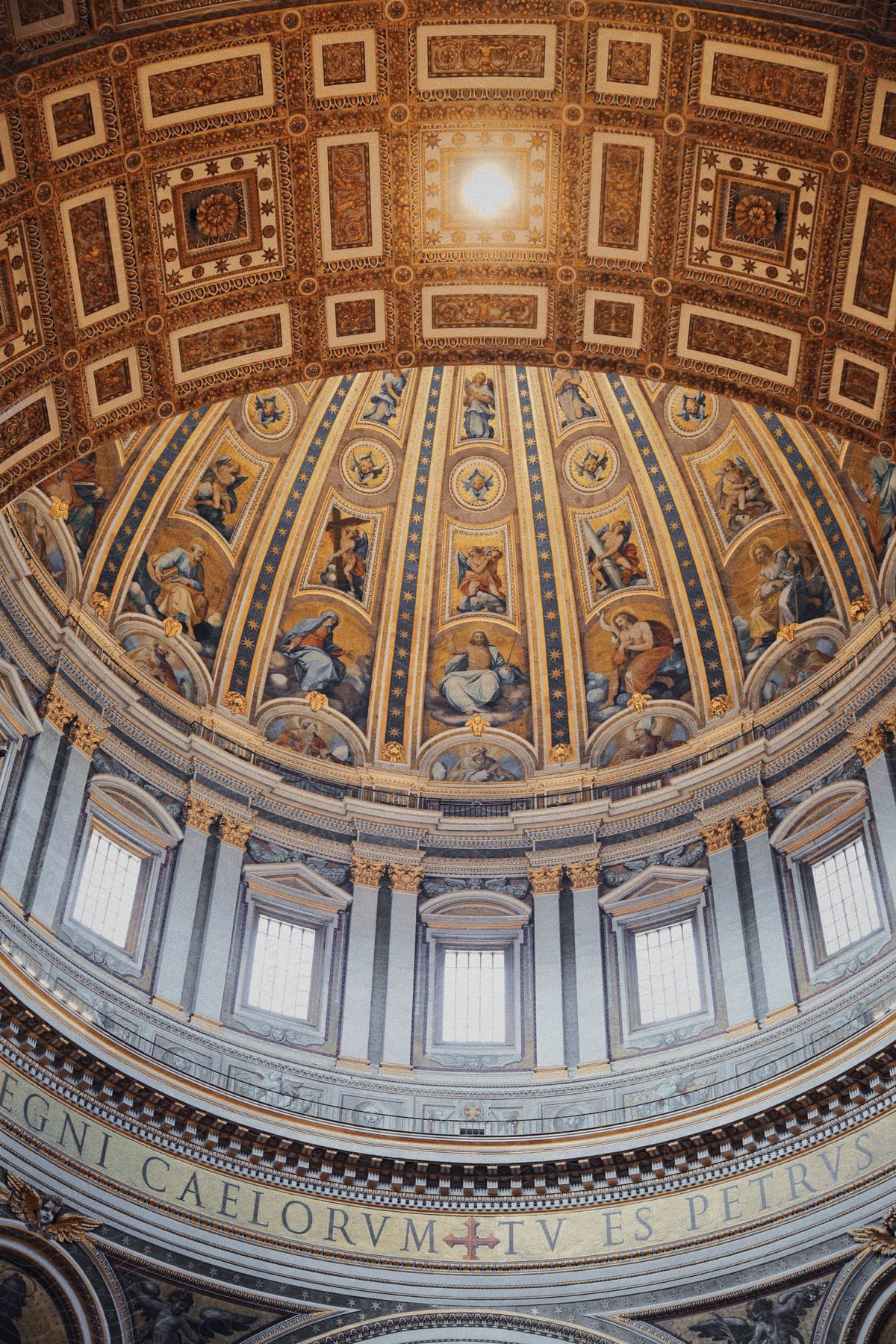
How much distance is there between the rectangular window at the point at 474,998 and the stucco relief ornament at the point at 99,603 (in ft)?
28.0

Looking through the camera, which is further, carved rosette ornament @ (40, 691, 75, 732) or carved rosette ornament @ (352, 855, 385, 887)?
carved rosette ornament @ (352, 855, 385, 887)

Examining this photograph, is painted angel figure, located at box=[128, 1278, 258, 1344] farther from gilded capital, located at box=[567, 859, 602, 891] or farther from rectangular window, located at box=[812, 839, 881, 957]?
rectangular window, located at box=[812, 839, 881, 957]

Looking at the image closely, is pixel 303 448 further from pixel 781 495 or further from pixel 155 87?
pixel 155 87

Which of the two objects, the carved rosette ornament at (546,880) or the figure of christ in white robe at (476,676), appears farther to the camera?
the figure of christ in white robe at (476,676)

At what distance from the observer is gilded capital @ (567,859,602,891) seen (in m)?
31.0

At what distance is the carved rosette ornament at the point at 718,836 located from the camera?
30112 mm

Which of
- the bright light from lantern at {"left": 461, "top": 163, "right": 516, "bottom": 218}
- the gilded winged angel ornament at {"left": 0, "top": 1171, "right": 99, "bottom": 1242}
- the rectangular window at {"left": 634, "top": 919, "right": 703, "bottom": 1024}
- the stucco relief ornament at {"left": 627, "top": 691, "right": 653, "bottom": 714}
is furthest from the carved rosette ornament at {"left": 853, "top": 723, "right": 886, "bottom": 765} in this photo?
the gilded winged angel ornament at {"left": 0, "top": 1171, "right": 99, "bottom": 1242}

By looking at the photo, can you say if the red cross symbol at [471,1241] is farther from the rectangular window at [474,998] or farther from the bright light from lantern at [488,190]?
the bright light from lantern at [488,190]

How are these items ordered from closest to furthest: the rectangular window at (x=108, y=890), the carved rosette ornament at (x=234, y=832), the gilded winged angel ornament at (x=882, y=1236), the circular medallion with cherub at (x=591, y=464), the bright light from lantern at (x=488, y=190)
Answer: the bright light from lantern at (x=488, y=190) → the gilded winged angel ornament at (x=882, y=1236) → the rectangular window at (x=108, y=890) → the carved rosette ornament at (x=234, y=832) → the circular medallion with cherub at (x=591, y=464)

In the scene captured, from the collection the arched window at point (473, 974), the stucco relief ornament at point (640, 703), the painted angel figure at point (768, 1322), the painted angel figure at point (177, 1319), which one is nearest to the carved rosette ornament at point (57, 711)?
the arched window at point (473, 974)

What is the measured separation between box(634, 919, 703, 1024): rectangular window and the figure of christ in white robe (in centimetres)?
646

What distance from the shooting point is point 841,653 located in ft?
99.9

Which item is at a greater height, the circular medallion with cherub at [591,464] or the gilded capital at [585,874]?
the circular medallion with cherub at [591,464]

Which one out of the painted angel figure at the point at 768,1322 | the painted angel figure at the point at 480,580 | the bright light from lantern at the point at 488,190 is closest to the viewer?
the bright light from lantern at the point at 488,190
